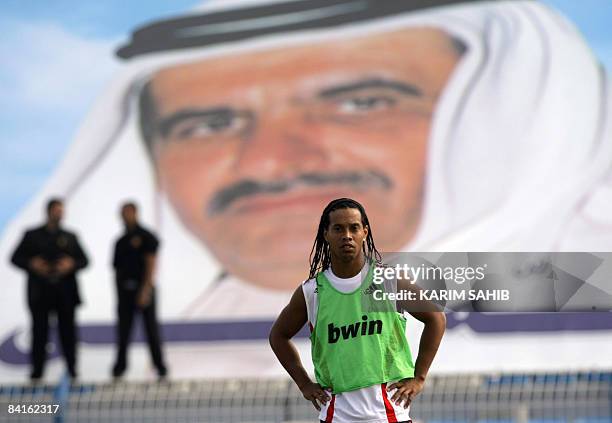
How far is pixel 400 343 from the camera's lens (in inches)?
141

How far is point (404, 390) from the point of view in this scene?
11.6ft

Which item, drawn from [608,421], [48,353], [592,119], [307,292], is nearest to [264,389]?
[48,353]

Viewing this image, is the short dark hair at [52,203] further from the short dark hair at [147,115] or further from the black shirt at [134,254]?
the short dark hair at [147,115]

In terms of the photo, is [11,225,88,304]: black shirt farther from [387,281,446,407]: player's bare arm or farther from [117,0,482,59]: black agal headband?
[387,281,446,407]: player's bare arm

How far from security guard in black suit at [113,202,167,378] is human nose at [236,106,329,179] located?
47.1 inches

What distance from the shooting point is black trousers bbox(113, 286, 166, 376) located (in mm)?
11016

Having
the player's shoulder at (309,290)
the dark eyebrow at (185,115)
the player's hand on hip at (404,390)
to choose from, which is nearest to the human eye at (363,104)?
the dark eyebrow at (185,115)

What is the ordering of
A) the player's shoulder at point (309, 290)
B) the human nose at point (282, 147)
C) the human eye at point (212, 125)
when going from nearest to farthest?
the player's shoulder at point (309, 290)
the human nose at point (282, 147)
the human eye at point (212, 125)

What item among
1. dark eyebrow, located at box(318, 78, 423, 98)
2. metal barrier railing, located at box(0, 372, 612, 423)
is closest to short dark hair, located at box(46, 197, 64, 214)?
metal barrier railing, located at box(0, 372, 612, 423)

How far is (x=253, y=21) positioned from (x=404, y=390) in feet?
27.6

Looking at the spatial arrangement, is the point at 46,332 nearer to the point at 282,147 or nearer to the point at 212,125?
the point at 212,125

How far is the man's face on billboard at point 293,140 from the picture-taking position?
1102 cm

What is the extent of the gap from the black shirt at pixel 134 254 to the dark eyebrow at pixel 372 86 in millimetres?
2234

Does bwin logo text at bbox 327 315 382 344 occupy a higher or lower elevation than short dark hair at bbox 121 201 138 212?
lower
